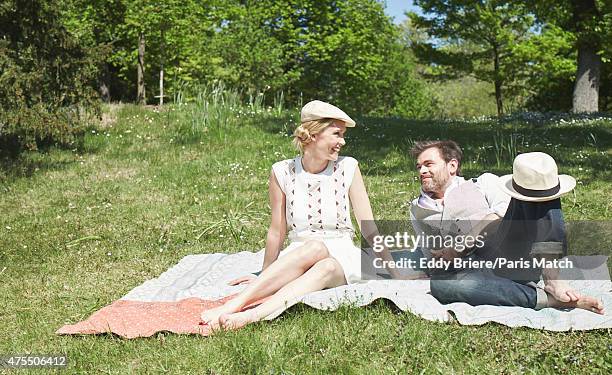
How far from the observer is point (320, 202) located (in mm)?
4938

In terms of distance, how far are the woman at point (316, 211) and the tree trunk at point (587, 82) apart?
1453 centimetres

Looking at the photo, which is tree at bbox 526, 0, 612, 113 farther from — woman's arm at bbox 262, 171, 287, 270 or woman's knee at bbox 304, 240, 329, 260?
woman's knee at bbox 304, 240, 329, 260

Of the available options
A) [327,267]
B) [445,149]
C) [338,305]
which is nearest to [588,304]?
[445,149]

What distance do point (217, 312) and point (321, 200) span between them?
1.15 metres

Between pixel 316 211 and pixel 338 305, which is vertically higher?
pixel 316 211

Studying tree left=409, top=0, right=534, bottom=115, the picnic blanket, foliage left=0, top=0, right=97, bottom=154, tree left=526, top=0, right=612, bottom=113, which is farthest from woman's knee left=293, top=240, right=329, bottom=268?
tree left=409, top=0, right=534, bottom=115

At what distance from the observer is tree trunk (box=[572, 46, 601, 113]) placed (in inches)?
696

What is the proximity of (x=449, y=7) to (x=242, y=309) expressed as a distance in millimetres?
24036

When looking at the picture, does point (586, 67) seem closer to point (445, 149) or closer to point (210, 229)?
point (210, 229)

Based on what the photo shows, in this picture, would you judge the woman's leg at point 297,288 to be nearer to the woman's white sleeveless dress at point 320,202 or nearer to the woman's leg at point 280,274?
the woman's leg at point 280,274

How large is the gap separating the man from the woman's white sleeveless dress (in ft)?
1.72

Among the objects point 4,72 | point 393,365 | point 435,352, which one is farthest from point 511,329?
point 4,72

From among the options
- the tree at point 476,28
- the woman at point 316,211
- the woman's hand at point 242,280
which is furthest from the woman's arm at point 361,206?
the tree at point 476,28

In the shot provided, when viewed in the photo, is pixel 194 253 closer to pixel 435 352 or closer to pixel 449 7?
pixel 435 352
